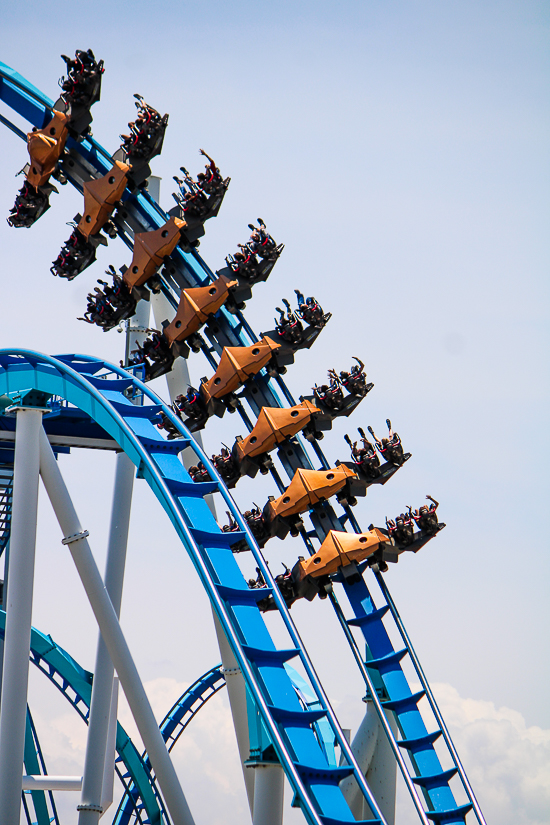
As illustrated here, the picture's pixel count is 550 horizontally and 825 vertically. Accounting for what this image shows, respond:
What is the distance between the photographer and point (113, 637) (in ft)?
32.3

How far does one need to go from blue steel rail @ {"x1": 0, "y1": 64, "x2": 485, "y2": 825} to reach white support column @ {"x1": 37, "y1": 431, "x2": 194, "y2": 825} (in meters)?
3.41

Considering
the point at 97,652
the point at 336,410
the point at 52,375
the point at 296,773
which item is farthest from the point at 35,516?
the point at 336,410

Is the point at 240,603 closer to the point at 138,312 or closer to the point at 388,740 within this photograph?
the point at 388,740

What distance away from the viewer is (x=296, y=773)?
24.4ft

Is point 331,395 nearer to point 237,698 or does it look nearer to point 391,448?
point 391,448

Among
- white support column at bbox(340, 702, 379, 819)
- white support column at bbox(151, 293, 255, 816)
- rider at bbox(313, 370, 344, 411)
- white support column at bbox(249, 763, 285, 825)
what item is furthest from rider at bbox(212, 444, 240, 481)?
white support column at bbox(249, 763, 285, 825)

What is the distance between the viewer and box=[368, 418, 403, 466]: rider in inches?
535

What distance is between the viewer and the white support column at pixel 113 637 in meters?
9.61

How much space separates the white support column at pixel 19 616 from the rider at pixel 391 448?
516 cm

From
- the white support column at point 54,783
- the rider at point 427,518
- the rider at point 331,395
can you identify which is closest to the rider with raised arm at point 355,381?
the rider at point 331,395

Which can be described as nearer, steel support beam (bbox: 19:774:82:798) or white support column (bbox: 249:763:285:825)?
white support column (bbox: 249:763:285:825)

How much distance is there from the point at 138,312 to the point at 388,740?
21.1ft

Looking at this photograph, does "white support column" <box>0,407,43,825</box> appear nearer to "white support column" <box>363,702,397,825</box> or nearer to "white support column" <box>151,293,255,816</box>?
"white support column" <box>151,293,255,816</box>

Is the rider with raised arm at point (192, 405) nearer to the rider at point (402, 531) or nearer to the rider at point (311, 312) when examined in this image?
the rider at point (311, 312)
